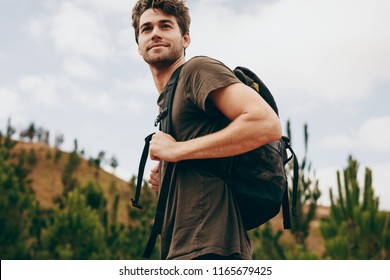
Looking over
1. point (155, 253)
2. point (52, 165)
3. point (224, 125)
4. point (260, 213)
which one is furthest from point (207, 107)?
point (52, 165)

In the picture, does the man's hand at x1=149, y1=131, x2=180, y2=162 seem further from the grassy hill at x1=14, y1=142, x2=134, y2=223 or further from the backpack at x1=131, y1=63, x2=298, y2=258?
the grassy hill at x1=14, y1=142, x2=134, y2=223

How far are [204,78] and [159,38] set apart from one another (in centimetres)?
41

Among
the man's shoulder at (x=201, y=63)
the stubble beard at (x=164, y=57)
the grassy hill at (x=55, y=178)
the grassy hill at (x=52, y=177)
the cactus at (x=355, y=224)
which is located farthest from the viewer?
the grassy hill at (x=52, y=177)

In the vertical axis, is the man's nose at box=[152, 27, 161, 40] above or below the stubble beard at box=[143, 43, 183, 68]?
above

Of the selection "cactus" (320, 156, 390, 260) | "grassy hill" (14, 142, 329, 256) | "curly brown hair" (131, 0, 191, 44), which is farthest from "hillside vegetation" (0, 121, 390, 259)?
"grassy hill" (14, 142, 329, 256)

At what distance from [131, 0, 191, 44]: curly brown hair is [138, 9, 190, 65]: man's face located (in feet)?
0.07

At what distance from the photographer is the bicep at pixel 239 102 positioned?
1.57m

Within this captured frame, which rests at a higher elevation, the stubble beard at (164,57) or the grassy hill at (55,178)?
the grassy hill at (55,178)

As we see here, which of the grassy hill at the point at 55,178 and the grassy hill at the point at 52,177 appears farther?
the grassy hill at the point at 52,177

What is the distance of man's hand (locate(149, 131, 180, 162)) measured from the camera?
66.0 inches

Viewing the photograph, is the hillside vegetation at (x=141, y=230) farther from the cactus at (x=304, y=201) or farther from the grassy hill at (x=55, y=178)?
the grassy hill at (x=55, y=178)

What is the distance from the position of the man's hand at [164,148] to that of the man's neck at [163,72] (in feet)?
0.99

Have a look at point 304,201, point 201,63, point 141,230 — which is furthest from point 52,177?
point 201,63

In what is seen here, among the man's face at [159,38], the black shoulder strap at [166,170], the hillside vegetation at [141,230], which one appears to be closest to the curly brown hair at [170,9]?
the man's face at [159,38]
